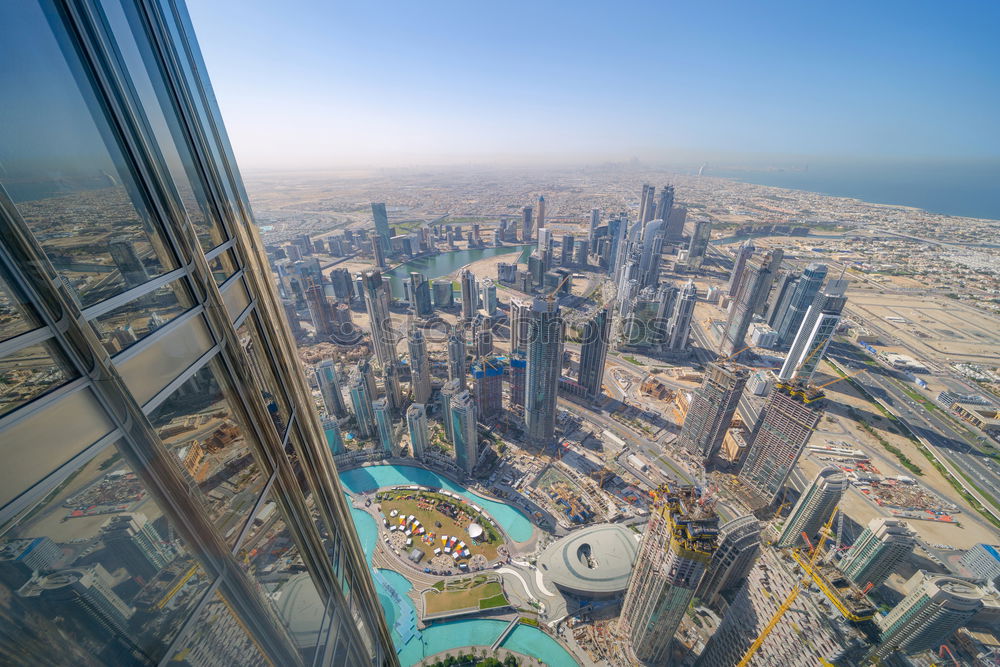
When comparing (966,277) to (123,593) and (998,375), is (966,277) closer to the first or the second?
(998,375)

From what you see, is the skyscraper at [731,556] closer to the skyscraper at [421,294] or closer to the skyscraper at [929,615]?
the skyscraper at [929,615]

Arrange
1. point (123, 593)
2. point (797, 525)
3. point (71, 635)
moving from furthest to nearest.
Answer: point (797, 525), point (123, 593), point (71, 635)

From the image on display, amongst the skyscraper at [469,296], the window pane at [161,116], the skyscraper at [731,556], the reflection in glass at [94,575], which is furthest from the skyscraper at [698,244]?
the reflection in glass at [94,575]

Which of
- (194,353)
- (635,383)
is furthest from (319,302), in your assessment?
(194,353)

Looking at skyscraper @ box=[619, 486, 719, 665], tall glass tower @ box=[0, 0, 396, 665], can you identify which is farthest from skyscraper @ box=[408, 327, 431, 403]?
tall glass tower @ box=[0, 0, 396, 665]

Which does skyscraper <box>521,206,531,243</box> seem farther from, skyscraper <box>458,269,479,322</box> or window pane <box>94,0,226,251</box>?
window pane <box>94,0,226,251</box>

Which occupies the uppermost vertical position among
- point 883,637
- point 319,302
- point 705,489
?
point 319,302
